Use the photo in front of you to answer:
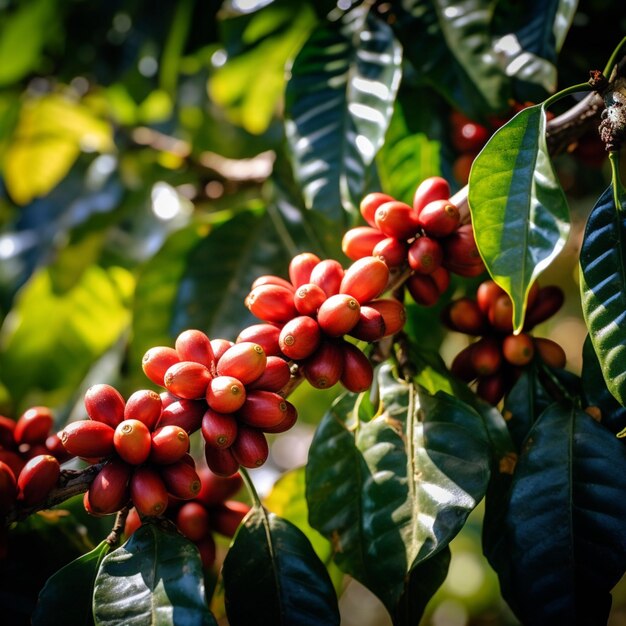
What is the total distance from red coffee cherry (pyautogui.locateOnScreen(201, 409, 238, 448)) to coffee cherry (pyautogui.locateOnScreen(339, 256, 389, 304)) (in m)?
0.21

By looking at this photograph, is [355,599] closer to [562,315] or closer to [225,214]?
[562,315]

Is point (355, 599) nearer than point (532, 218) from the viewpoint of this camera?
No

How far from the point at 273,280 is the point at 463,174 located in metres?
0.60

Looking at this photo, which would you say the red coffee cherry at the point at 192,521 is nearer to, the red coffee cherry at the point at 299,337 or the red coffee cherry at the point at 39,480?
the red coffee cherry at the point at 39,480

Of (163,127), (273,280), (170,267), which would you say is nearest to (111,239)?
(170,267)

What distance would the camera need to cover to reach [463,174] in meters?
1.27

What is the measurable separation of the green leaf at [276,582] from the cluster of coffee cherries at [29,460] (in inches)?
10.4

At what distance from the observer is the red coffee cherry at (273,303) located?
2.57ft

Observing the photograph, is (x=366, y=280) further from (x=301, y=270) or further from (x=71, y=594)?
(x=71, y=594)

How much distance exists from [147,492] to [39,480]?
0.13 meters

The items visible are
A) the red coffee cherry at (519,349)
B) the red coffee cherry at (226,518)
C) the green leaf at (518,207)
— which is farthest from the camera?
the red coffee cherry at (226,518)

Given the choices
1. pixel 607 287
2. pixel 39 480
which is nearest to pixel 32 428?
pixel 39 480

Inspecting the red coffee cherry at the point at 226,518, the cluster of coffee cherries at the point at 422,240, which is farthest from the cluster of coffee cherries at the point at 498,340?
the red coffee cherry at the point at 226,518

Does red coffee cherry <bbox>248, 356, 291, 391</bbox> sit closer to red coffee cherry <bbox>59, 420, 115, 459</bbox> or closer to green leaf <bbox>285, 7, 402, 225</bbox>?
red coffee cherry <bbox>59, 420, 115, 459</bbox>
